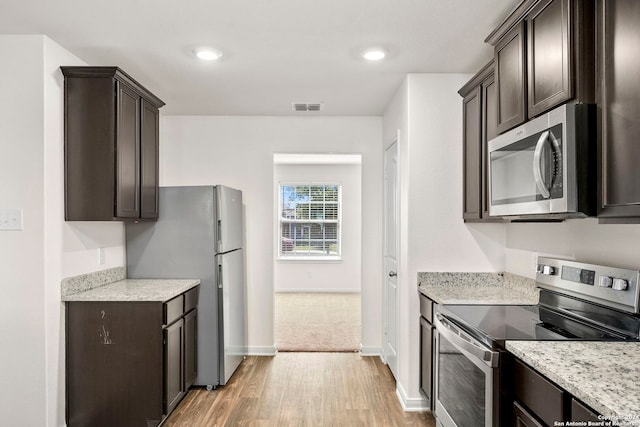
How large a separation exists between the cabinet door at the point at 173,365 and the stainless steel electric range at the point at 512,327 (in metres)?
1.73

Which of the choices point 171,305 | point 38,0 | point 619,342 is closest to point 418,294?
point 619,342

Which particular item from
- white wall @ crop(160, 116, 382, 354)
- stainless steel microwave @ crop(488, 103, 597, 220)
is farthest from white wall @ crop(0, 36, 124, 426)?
stainless steel microwave @ crop(488, 103, 597, 220)

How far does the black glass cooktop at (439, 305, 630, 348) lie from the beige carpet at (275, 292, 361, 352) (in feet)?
7.99

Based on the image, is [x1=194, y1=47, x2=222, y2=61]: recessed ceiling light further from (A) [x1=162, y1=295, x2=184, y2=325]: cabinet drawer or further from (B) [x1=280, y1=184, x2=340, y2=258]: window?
(B) [x1=280, y1=184, x2=340, y2=258]: window

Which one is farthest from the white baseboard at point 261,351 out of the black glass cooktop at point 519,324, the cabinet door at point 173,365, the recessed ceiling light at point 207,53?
the recessed ceiling light at point 207,53

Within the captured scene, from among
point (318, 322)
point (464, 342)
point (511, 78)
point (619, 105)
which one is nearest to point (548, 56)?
point (511, 78)

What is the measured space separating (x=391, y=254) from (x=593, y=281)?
A: 76.0 inches

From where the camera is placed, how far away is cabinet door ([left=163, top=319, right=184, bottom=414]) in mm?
2703

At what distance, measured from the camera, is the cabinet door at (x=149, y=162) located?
3086mm

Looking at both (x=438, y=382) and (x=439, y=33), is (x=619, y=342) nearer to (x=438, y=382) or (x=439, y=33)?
(x=438, y=382)

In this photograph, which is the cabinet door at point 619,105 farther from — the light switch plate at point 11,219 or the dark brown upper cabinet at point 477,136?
the light switch plate at point 11,219

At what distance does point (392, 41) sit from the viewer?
253cm

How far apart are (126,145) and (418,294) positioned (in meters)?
2.33

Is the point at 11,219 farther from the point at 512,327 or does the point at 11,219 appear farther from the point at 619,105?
the point at 619,105
